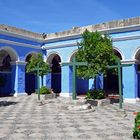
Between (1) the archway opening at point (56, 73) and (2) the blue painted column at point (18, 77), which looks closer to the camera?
(2) the blue painted column at point (18, 77)

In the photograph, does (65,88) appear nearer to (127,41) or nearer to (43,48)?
(43,48)

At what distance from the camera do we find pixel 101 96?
15.3 meters

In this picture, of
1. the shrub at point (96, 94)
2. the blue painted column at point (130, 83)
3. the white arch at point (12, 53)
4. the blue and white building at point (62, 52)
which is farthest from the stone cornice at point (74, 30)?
the shrub at point (96, 94)

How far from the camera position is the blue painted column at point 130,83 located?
17281mm

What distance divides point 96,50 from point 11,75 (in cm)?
907

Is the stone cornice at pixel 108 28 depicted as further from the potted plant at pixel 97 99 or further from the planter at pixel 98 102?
the planter at pixel 98 102

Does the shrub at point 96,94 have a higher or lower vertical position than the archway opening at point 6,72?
lower

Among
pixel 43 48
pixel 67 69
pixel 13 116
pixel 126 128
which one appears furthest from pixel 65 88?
pixel 126 128

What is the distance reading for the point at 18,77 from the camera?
20.5 metres

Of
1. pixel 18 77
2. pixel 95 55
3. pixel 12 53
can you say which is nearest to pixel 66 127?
pixel 95 55

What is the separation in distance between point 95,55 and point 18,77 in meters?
7.93

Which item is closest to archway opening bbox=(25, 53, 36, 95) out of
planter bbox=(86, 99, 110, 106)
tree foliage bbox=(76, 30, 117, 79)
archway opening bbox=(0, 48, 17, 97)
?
archway opening bbox=(0, 48, 17, 97)

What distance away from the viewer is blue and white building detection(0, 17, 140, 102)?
57.0 ft

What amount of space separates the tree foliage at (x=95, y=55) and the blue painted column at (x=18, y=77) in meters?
6.75
